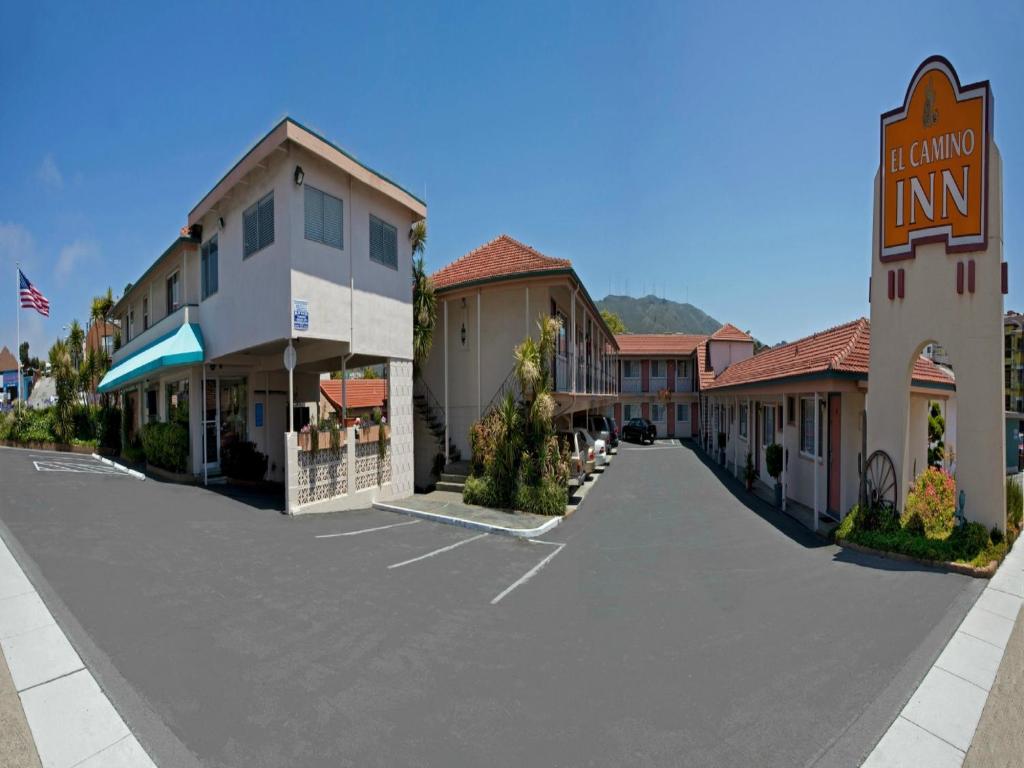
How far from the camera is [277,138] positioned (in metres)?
9.95

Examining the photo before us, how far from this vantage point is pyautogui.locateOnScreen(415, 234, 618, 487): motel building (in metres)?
14.6

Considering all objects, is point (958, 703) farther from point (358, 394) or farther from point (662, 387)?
point (662, 387)

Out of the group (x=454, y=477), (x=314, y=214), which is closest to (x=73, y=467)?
(x=454, y=477)

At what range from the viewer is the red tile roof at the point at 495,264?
1413 centimetres

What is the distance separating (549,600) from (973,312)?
7.68m

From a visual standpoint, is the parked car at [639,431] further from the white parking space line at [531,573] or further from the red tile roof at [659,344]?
the white parking space line at [531,573]

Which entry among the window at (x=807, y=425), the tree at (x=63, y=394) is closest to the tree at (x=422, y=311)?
the window at (x=807, y=425)

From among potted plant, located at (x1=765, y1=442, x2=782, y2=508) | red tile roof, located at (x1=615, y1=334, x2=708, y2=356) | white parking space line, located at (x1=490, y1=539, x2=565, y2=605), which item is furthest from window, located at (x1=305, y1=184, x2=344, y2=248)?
red tile roof, located at (x1=615, y1=334, x2=708, y2=356)

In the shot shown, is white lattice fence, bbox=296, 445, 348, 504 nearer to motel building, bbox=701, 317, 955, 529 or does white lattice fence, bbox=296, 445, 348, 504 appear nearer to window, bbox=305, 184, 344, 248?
window, bbox=305, 184, 344, 248

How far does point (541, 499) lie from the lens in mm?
11273

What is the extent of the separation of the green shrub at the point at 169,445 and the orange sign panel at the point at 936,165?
17015 millimetres

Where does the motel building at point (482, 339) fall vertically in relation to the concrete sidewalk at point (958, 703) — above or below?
above

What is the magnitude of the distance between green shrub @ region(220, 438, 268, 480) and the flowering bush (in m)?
15.1

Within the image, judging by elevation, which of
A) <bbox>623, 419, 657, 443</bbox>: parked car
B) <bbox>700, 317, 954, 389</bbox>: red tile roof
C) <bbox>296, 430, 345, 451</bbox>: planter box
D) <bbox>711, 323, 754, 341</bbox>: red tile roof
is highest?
<bbox>711, 323, 754, 341</bbox>: red tile roof
